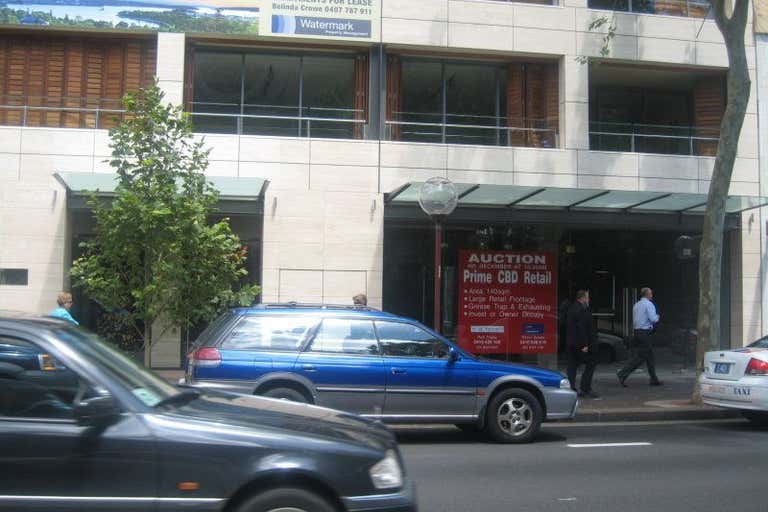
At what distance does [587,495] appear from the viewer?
7.26 meters

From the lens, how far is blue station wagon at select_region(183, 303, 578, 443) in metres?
9.52

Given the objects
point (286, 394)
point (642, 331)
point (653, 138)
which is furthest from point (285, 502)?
point (653, 138)

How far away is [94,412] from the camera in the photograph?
4.10m

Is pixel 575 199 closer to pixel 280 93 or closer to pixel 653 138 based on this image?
pixel 653 138

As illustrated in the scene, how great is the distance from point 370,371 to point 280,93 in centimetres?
967

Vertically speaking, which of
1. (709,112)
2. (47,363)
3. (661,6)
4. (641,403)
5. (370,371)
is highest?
(661,6)

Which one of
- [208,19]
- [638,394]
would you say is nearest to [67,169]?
[208,19]

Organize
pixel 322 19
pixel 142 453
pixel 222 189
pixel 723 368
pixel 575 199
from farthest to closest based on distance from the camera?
pixel 322 19, pixel 575 199, pixel 222 189, pixel 723 368, pixel 142 453

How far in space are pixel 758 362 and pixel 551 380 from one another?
3169mm

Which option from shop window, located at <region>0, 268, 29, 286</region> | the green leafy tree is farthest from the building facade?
the green leafy tree

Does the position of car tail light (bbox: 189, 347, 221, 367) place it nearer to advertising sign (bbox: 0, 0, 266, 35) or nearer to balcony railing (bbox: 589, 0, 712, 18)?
advertising sign (bbox: 0, 0, 266, 35)

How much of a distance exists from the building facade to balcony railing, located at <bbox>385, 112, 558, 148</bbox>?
51 mm

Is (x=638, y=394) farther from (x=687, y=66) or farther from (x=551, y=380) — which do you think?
(x=687, y=66)

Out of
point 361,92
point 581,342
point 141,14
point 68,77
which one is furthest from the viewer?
point 361,92
